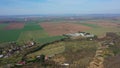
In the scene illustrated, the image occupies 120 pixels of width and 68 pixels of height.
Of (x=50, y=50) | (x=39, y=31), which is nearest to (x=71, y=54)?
(x=50, y=50)

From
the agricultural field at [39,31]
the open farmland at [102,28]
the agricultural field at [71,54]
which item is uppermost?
the agricultural field at [71,54]

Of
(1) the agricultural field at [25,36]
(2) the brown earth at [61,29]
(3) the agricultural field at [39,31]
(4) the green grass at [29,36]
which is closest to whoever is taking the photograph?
(1) the agricultural field at [25,36]

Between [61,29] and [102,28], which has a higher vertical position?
[61,29]

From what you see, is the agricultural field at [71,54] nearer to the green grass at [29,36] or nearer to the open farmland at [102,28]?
the green grass at [29,36]

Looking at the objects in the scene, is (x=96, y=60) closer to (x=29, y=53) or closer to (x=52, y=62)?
(x=52, y=62)

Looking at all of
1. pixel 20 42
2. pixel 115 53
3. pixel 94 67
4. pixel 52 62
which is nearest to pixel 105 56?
pixel 115 53

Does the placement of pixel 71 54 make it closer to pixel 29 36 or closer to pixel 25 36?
pixel 29 36

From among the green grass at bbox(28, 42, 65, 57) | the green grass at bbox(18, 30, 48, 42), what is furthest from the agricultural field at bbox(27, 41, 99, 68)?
the green grass at bbox(18, 30, 48, 42)

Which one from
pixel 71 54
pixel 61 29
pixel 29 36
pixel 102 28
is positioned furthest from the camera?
pixel 102 28

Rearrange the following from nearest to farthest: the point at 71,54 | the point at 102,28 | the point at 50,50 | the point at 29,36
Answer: the point at 71,54, the point at 50,50, the point at 29,36, the point at 102,28

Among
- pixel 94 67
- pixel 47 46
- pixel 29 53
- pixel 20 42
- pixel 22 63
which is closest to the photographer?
pixel 94 67

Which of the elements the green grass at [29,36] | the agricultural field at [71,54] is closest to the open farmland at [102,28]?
the green grass at [29,36]
